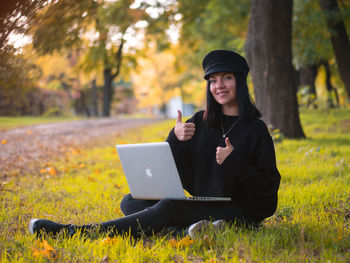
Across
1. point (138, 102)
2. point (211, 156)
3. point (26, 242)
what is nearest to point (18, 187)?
point (26, 242)

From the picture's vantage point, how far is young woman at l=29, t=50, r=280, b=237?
2930 millimetres

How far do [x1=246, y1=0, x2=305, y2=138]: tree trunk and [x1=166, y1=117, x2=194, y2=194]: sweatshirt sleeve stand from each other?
220 inches

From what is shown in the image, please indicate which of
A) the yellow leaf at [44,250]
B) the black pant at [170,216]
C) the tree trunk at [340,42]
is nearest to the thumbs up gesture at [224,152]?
the black pant at [170,216]

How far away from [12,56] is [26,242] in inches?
76.4

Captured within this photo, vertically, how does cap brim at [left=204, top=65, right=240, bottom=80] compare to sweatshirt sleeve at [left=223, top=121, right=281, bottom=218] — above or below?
above

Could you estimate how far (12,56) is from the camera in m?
3.93

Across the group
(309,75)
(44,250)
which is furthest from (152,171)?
(309,75)

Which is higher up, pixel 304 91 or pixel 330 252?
pixel 304 91

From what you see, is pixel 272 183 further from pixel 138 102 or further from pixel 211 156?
pixel 138 102

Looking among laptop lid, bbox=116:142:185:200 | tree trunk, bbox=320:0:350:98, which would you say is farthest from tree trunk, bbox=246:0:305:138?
laptop lid, bbox=116:142:185:200

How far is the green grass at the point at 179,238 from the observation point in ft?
8.36

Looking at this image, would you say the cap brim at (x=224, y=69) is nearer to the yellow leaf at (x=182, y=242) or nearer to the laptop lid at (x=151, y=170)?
the laptop lid at (x=151, y=170)

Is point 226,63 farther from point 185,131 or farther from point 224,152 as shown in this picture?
point 224,152

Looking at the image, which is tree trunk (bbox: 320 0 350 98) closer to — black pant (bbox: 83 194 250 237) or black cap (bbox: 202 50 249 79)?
black cap (bbox: 202 50 249 79)
